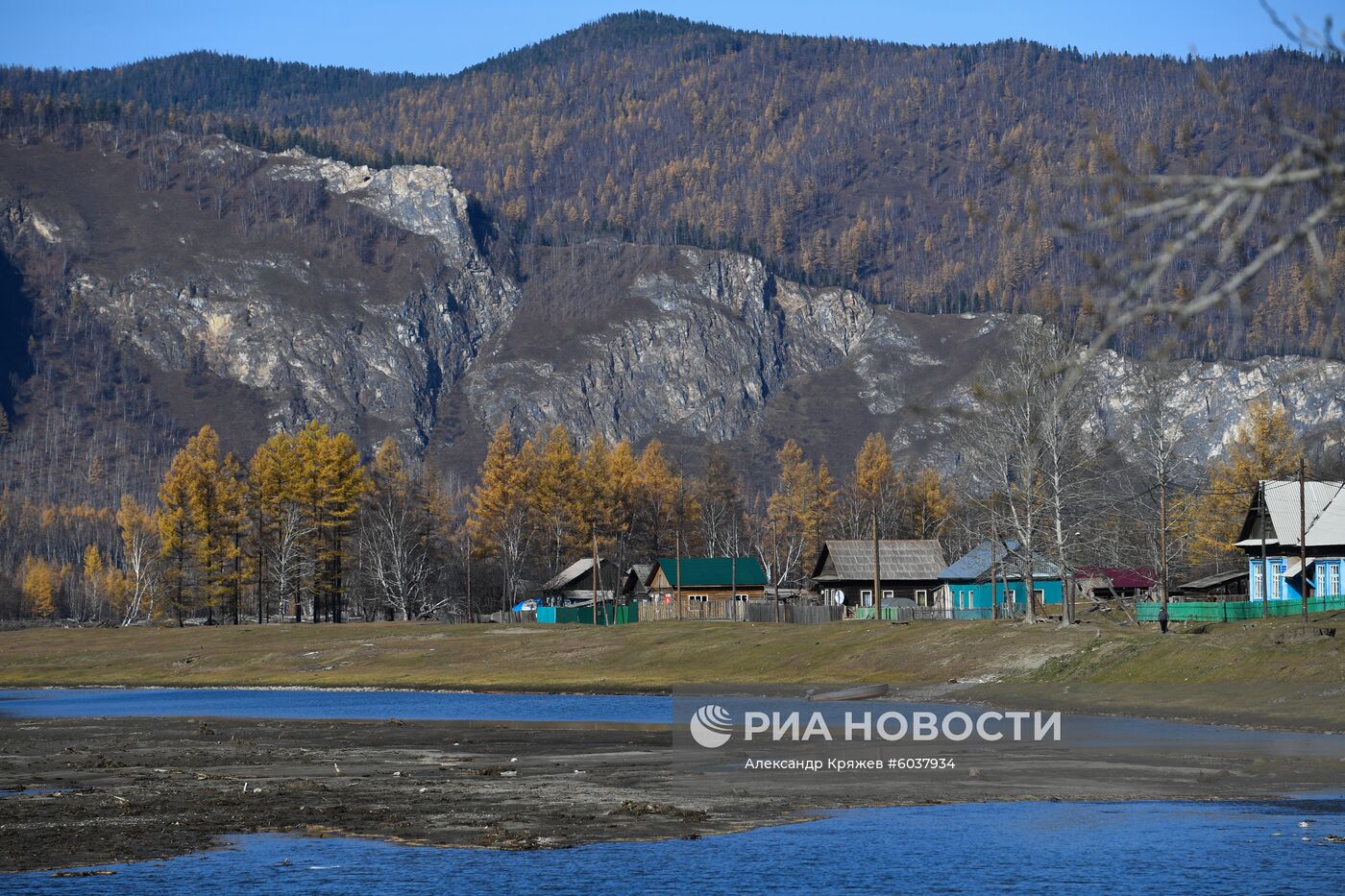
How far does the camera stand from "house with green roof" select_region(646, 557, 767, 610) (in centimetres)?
12056

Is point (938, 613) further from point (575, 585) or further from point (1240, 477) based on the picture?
point (575, 585)

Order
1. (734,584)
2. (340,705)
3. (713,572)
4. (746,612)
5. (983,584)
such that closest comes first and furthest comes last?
(340,705) → (746,612) → (983,584) → (734,584) → (713,572)

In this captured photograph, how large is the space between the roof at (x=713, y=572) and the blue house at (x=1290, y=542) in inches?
1782

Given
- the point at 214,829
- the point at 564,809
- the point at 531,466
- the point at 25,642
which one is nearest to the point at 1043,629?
the point at 564,809

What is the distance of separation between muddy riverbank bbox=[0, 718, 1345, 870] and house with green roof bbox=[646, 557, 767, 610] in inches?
2959

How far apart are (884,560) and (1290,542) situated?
4100cm

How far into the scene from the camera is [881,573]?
113500 mm

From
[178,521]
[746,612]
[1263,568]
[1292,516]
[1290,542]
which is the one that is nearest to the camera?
[1290,542]

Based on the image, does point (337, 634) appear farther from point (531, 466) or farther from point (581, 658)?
point (531, 466)

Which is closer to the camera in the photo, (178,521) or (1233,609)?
(1233,609)

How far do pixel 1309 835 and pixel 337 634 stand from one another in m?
84.8

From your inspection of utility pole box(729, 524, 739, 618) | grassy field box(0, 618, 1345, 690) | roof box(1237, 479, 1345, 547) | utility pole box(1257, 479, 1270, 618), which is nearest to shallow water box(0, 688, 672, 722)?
grassy field box(0, 618, 1345, 690)

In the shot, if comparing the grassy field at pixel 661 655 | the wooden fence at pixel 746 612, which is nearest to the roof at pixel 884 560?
the wooden fence at pixel 746 612

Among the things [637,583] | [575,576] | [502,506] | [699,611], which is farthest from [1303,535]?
[502,506]
